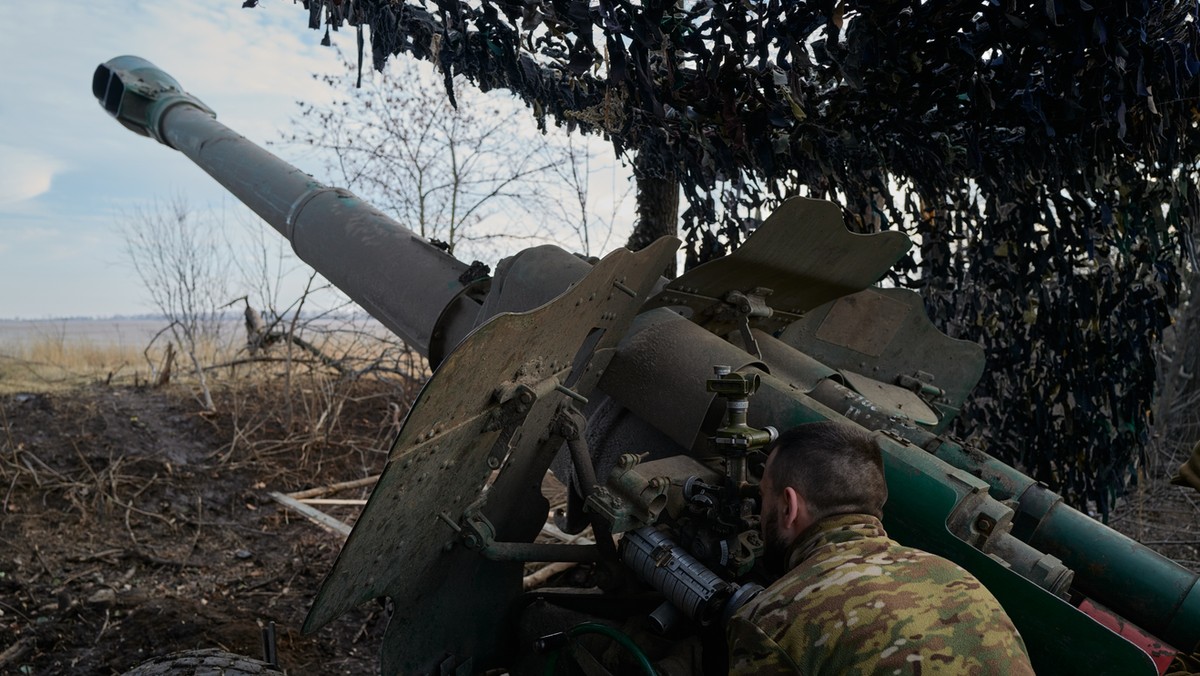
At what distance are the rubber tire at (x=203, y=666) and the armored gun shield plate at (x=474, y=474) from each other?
0.41 meters

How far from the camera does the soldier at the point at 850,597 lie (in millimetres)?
1867

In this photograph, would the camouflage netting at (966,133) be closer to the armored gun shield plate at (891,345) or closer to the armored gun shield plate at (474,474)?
the armored gun shield plate at (891,345)

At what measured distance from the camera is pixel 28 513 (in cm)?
612

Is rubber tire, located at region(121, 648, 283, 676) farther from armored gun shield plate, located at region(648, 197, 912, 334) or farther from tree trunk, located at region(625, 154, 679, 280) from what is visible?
tree trunk, located at region(625, 154, 679, 280)

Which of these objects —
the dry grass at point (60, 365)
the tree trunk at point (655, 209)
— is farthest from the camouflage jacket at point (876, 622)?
the dry grass at point (60, 365)

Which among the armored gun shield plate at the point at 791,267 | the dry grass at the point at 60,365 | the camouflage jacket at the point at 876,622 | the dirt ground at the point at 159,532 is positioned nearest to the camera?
the camouflage jacket at the point at 876,622

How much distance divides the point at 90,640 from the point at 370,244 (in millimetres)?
2474

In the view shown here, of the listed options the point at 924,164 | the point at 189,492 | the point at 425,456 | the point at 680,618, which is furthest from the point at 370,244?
the point at 189,492

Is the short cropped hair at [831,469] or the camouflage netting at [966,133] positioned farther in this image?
the camouflage netting at [966,133]

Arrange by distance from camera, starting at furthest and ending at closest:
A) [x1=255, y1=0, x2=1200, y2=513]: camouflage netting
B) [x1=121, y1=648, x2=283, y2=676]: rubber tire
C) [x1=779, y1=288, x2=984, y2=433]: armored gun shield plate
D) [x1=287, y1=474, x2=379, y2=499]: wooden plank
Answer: [x1=287, y1=474, x2=379, y2=499]: wooden plank → [x1=779, y1=288, x2=984, y2=433]: armored gun shield plate → [x1=255, y1=0, x2=1200, y2=513]: camouflage netting → [x1=121, y1=648, x2=283, y2=676]: rubber tire

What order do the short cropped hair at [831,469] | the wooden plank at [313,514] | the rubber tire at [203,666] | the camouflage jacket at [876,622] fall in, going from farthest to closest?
the wooden plank at [313,514] → the rubber tire at [203,666] → the short cropped hair at [831,469] → the camouflage jacket at [876,622]

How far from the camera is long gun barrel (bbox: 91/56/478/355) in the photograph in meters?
4.02

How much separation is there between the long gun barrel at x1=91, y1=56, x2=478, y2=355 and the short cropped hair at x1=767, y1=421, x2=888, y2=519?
79.3 inches

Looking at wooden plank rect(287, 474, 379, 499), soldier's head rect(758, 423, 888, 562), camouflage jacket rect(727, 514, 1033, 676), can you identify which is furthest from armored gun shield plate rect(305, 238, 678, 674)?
wooden plank rect(287, 474, 379, 499)
